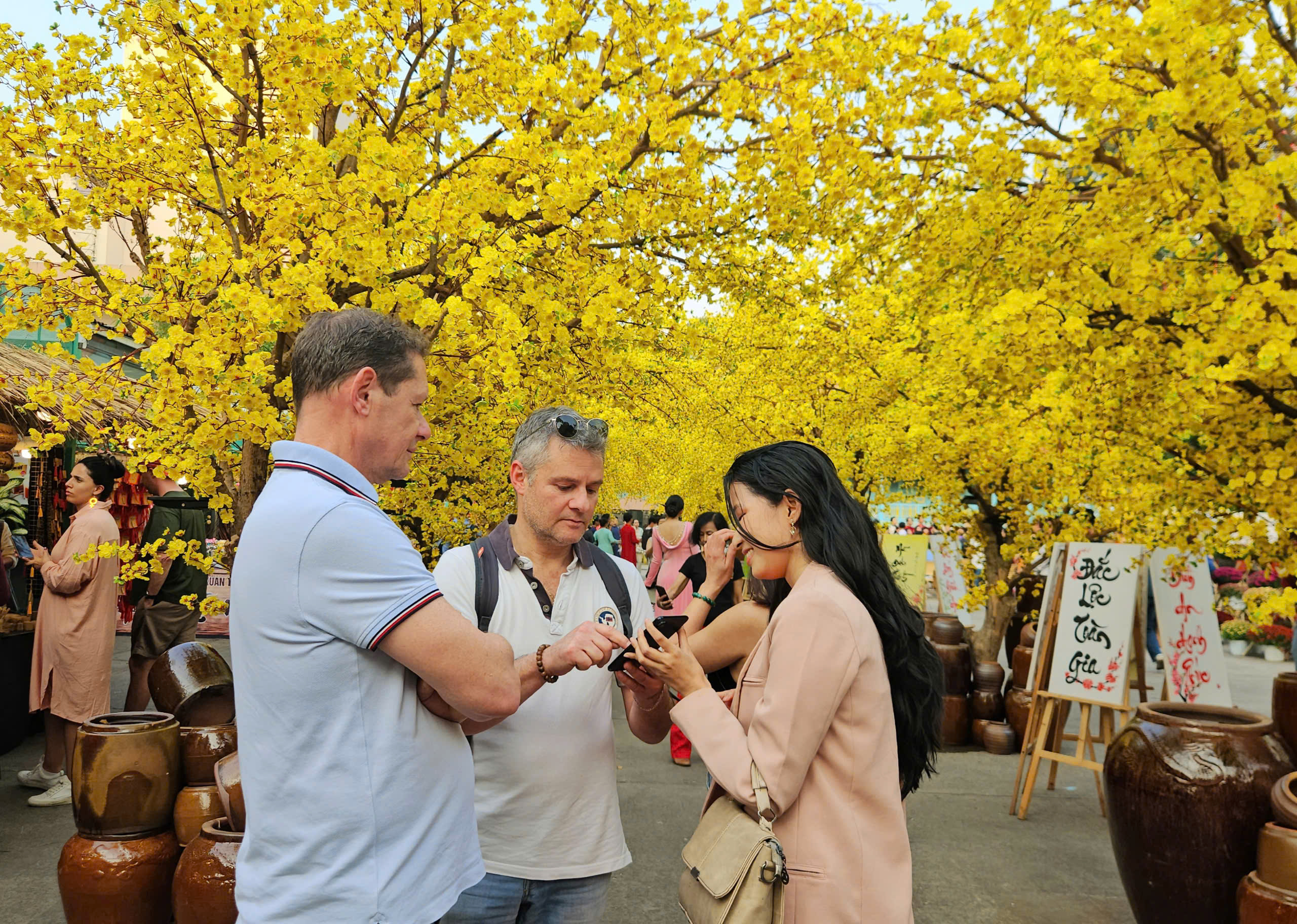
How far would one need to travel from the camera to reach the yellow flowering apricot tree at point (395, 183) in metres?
3.14

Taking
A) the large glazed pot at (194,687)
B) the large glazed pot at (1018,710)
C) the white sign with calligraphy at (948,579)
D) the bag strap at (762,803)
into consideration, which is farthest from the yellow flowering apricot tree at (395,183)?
the white sign with calligraphy at (948,579)

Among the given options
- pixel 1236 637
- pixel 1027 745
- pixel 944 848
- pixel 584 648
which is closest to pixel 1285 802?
pixel 944 848

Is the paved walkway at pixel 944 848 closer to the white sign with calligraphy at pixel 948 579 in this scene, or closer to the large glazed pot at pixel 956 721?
the large glazed pot at pixel 956 721

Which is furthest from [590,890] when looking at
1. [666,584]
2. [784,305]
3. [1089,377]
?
[666,584]

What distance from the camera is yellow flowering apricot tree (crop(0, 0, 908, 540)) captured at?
3139 mm

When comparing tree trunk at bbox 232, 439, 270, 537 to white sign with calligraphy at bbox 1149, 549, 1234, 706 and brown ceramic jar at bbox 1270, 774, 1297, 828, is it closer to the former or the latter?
brown ceramic jar at bbox 1270, 774, 1297, 828

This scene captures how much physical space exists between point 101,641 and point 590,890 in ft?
15.1

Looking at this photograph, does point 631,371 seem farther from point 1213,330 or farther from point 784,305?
point 1213,330

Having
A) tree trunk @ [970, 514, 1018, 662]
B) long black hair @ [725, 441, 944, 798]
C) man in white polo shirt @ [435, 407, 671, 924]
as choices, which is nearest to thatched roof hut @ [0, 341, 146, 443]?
man in white polo shirt @ [435, 407, 671, 924]

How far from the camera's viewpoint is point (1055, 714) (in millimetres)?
5914

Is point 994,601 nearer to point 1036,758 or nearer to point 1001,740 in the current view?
point 1001,740

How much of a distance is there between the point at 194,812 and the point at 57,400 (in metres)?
1.61

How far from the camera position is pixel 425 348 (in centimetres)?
159

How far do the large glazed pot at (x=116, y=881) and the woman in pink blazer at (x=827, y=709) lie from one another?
2.44 m
